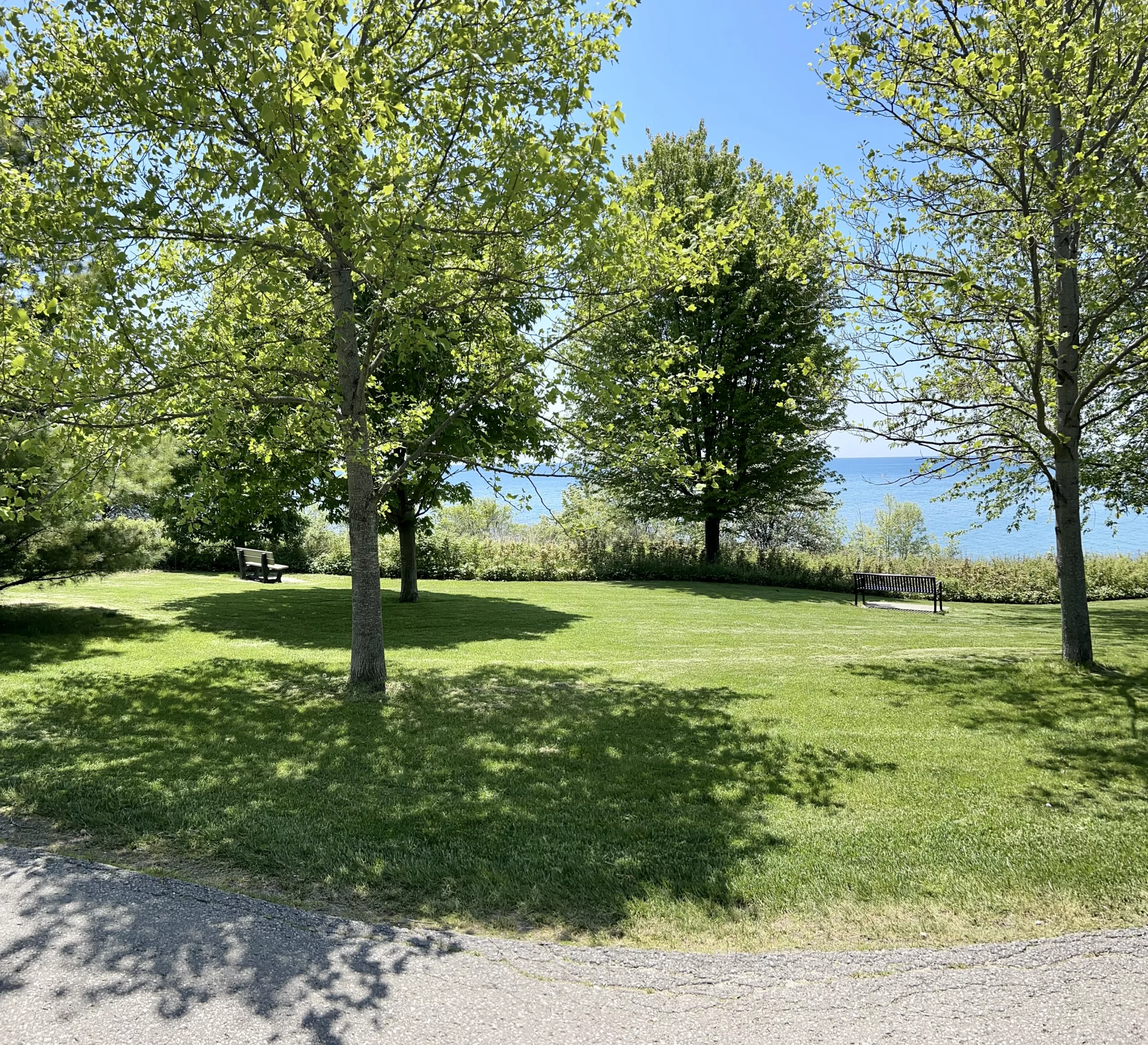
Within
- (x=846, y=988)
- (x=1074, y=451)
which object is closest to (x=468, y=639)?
(x=1074, y=451)

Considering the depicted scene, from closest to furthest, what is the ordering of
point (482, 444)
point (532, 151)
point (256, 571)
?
point (532, 151) < point (482, 444) < point (256, 571)

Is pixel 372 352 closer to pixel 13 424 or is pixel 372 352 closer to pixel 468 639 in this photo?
pixel 13 424

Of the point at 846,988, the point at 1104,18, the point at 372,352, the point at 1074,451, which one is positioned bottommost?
the point at 846,988

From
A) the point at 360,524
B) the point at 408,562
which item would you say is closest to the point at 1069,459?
the point at 360,524

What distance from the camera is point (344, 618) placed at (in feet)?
48.5

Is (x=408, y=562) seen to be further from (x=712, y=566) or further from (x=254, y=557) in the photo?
(x=712, y=566)

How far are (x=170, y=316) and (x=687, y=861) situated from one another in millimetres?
7527

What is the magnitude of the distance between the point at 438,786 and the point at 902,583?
622 inches

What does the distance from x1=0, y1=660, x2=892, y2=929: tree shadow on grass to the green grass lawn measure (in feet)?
0.08

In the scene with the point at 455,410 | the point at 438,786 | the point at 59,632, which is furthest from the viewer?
the point at 59,632

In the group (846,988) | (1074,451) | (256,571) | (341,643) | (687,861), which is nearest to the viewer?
(846,988)

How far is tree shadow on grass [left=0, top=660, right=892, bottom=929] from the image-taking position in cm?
413

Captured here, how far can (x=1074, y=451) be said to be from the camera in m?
9.10

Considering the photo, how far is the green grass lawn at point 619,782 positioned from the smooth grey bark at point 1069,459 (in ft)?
1.86
